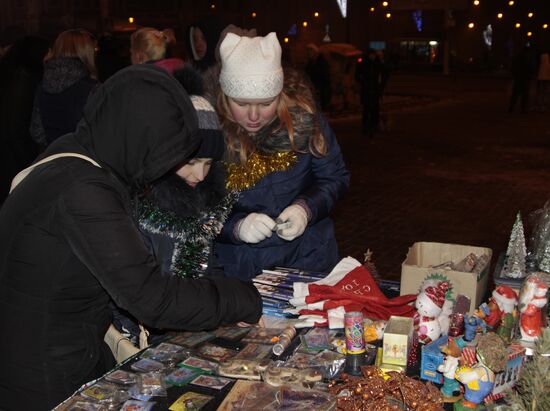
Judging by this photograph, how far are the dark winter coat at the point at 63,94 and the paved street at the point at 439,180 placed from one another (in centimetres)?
286

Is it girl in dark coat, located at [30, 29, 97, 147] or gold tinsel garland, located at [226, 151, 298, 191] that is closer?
gold tinsel garland, located at [226, 151, 298, 191]

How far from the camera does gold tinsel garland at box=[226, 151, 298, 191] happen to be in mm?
3086

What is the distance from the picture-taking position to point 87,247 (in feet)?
5.96

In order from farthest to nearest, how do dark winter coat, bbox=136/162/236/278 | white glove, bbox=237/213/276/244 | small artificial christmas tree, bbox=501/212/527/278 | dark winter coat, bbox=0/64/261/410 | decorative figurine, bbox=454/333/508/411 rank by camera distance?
white glove, bbox=237/213/276/244 → small artificial christmas tree, bbox=501/212/527/278 → dark winter coat, bbox=136/162/236/278 → decorative figurine, bbox=454/333/508/411 → dark winter coat, bbox=0/64/261/410

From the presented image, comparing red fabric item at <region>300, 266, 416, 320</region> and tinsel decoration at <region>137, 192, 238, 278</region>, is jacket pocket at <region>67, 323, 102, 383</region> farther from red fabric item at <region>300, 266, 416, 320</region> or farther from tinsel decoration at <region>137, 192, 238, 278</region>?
red fabric item at <region>300, 266, 416, 320</region>

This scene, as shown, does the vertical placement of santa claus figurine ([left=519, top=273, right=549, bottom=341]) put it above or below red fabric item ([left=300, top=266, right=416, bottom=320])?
above

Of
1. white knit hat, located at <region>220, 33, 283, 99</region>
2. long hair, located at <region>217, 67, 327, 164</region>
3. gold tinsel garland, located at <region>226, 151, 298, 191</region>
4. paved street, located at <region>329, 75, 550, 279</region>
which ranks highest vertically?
white knit hat, located at <region>220, 33, 283, 99</region>

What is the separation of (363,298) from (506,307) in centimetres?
53

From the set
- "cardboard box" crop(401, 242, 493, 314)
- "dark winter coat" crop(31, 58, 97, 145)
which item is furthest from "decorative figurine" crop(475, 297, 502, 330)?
"dark winter coat" crop(31, 58, 97, 145)

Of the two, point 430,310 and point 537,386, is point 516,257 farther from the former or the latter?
point 537,386

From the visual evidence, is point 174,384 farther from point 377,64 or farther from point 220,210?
point 377,64

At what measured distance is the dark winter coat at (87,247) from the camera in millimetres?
1819

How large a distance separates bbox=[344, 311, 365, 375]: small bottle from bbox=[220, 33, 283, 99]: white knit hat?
1.21 metres

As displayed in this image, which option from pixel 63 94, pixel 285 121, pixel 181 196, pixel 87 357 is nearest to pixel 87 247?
pixel 87 357
